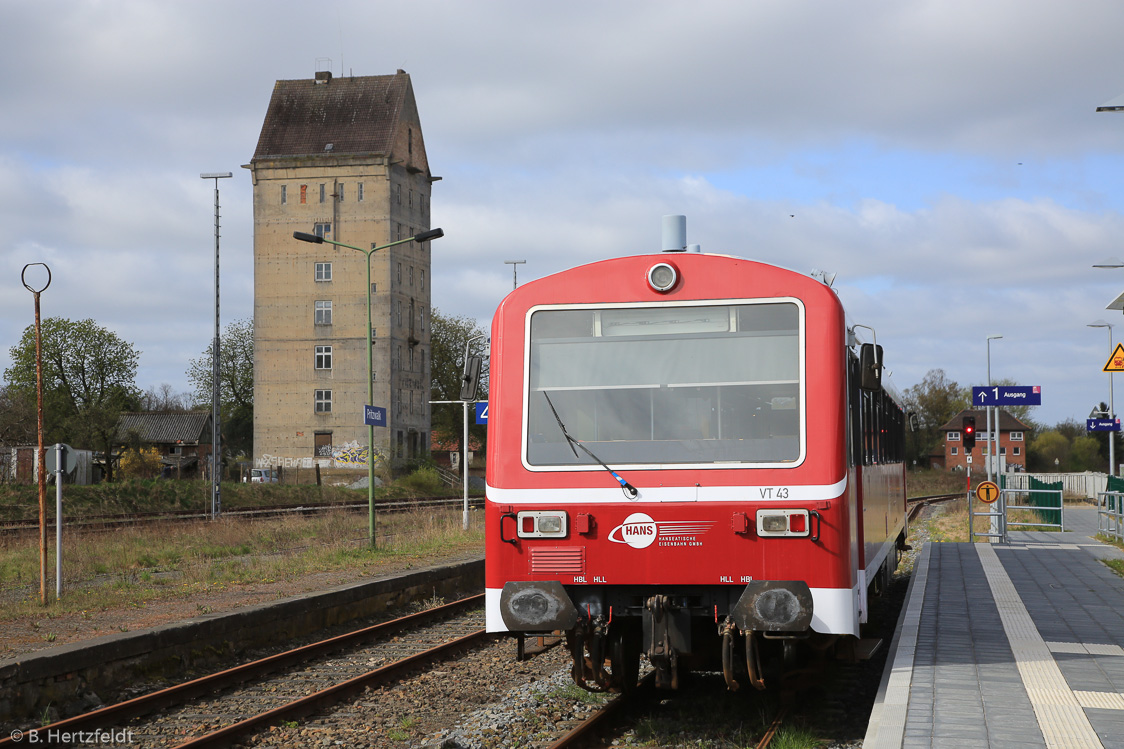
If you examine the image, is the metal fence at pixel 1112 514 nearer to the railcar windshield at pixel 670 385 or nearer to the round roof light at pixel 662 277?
the railcar windshield at pixel 670 385

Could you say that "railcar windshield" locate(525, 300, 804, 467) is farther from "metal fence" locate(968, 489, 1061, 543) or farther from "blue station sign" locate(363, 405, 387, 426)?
"metal fence" locate(968, 489, 1061, 543)

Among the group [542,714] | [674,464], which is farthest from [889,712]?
[542,714]

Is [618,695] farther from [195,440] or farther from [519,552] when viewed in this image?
[195,440]

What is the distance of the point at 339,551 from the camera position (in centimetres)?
2084

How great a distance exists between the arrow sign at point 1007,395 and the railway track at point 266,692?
1396 cm

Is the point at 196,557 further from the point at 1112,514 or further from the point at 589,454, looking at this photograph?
the point at 1112,514

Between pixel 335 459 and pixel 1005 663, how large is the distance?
195 ft

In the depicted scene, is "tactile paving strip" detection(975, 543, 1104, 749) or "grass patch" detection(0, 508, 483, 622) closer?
"tactile paving strip" detection(975, 543, 1104, 749)

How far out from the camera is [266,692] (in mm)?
9680

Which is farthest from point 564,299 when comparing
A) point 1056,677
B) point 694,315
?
point 1056,677

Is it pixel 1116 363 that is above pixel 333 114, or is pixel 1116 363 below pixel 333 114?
below

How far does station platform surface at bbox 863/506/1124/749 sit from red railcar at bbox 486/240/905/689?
79cm

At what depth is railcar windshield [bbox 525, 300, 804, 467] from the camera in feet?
25.2

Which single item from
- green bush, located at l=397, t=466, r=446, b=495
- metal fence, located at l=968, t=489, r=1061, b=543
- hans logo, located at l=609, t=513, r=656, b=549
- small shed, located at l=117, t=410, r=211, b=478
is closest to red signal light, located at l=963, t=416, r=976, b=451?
metal fence, located at l=968, t=489, r=1061, b=543
